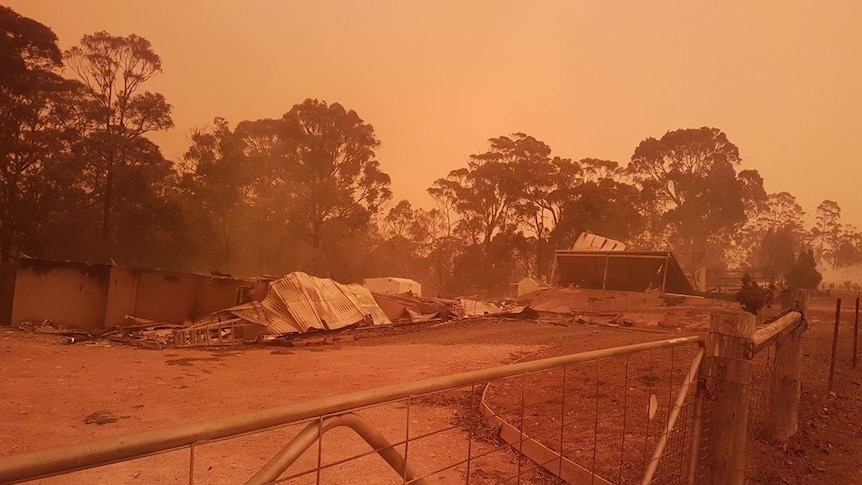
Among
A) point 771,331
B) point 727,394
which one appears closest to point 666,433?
point 727,394

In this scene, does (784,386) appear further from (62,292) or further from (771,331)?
(62,292)

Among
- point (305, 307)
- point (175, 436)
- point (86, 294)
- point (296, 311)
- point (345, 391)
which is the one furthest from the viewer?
point (305, 307)

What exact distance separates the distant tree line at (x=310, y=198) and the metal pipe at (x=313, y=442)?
22.4 m

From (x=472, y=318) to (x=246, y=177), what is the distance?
20.3 meters

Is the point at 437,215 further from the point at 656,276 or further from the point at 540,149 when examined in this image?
the point at 656,276

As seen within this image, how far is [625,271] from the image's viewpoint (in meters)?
25.7

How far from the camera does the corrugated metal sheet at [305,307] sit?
16.7m

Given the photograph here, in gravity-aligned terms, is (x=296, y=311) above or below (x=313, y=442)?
below

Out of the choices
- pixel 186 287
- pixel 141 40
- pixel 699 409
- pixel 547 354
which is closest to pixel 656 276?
pixel 547 354

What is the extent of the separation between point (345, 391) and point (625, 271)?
19.5 metres

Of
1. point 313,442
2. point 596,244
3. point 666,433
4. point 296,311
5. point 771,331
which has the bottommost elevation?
point 296,311

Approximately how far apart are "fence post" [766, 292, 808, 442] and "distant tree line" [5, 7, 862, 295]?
1973 centimetres

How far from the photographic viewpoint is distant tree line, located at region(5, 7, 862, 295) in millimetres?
26141

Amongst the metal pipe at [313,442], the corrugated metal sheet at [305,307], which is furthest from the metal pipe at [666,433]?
the corrugated metal sheet at [305,307]
